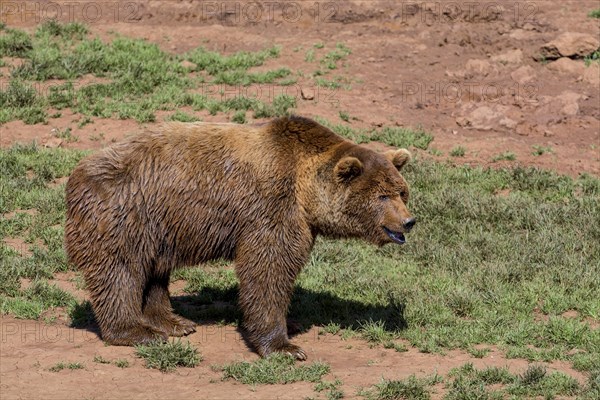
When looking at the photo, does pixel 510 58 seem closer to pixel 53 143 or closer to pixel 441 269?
pixel 441 269

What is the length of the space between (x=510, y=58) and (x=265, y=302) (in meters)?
7.62

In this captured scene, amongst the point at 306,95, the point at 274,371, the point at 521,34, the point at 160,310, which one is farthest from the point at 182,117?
the point at 274,371

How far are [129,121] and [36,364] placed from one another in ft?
19.5

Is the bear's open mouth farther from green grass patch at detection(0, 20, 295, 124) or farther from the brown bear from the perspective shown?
green grass patch at detection(0, 20, 295, 124)

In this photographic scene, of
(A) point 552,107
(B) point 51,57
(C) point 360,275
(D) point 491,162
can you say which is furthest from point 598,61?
(B) point 51,57

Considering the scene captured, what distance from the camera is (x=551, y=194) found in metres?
12.6

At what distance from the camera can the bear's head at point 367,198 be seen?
8.73m

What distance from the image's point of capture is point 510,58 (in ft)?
49.6

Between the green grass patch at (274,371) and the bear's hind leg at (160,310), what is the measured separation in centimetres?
96

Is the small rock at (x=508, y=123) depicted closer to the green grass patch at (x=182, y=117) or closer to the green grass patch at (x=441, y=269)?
the green grass patch at (x=441, y=269)

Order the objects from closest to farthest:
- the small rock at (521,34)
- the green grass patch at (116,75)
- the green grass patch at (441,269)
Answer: the green grass patch at (441,269) < the green grass patch at (116,75) < the small rock at (521,34)

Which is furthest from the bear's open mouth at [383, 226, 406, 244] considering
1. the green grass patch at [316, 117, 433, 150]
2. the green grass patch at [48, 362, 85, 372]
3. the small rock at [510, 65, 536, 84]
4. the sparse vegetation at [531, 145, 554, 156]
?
the small rock at [510, 65, 536, 84]

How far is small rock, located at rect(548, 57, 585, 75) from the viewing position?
48.8 feet

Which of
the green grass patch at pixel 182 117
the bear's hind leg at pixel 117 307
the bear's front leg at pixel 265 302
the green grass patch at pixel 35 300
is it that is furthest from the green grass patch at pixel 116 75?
the bear's front leg at pixel 265 302
